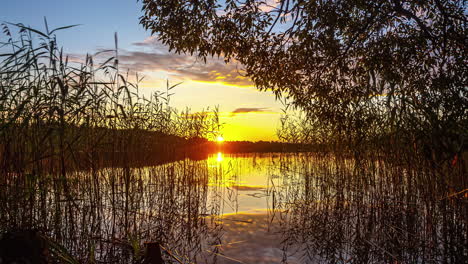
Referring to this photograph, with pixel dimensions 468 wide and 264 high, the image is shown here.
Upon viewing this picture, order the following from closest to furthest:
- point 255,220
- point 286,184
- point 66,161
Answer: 1. point 66,161
2. point 255,220
3. point 286,184

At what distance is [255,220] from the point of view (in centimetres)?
696

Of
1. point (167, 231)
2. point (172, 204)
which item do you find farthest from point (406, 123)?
point (172, 204)

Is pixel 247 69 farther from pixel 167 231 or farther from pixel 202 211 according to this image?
pixel 167 231

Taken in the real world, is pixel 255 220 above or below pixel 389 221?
below

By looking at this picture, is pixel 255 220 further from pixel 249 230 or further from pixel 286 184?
pixel 286 184

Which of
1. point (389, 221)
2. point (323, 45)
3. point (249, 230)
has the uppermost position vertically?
point (323, 45)

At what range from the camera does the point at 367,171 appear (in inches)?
238

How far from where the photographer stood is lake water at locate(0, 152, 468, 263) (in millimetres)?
3926

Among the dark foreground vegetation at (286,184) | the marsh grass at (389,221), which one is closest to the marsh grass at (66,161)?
the dark foreground vegetation at (286,184)

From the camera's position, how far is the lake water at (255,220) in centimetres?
393

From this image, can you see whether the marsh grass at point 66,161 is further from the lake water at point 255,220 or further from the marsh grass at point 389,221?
the marsh grass at point 389,221

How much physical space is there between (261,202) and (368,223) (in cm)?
368

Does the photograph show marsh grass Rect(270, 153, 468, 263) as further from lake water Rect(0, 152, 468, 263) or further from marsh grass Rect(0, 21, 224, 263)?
marsh grass Rect(0, 21, 224, 263)

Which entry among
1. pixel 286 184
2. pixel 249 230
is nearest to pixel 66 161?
pixel 249 230
